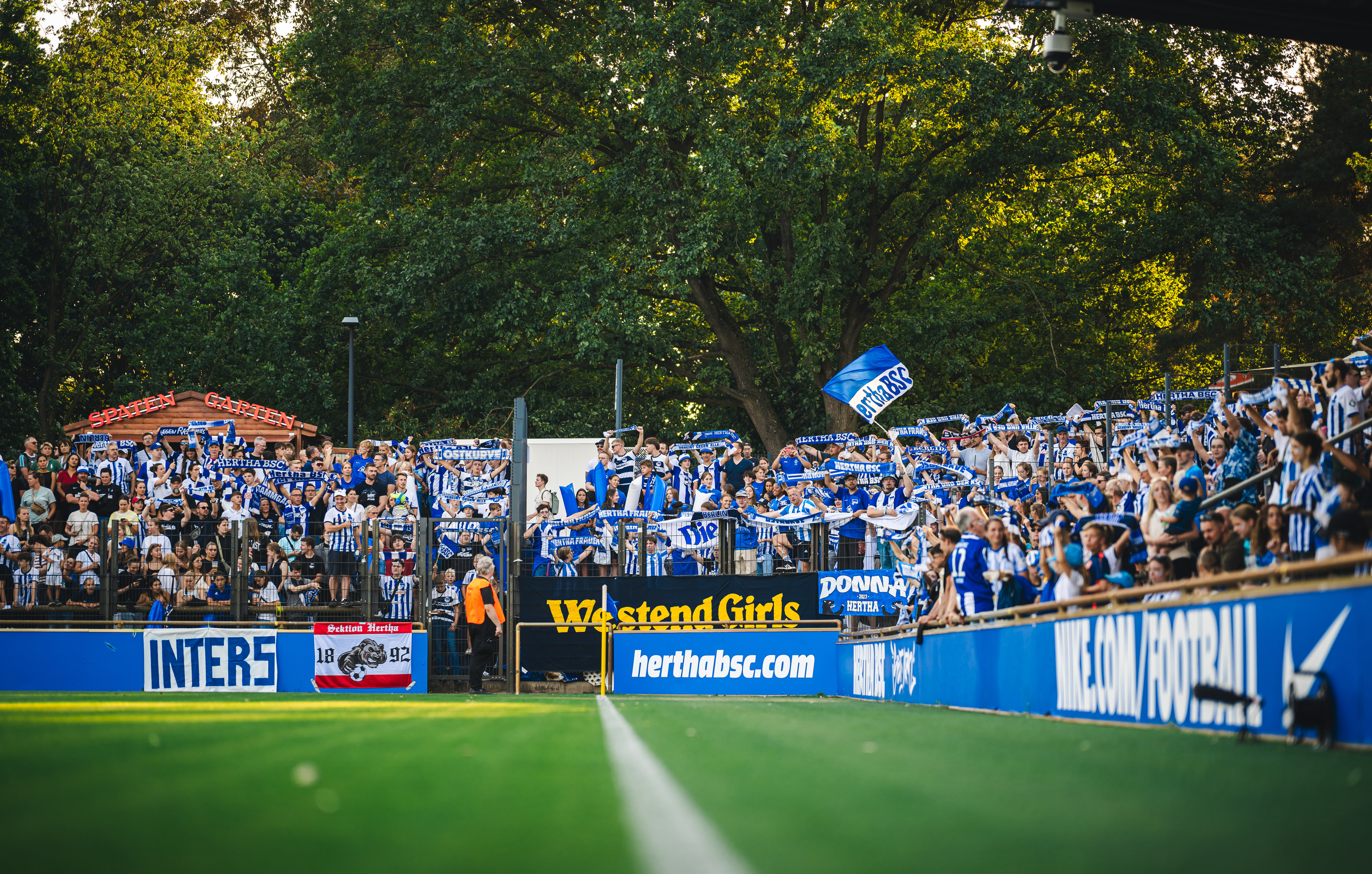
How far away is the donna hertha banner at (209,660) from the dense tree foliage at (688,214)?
1496 centimetres

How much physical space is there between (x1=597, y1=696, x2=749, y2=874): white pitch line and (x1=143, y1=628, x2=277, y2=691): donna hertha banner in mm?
15669

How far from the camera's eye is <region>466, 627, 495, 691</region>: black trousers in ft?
69.6

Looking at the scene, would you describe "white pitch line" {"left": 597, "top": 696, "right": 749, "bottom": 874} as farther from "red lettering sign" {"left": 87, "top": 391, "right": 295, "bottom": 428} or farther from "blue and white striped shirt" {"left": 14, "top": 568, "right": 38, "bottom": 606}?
"red lettering sign" {"left": 87, "top": 391, "right": 295, "bottom": 428}

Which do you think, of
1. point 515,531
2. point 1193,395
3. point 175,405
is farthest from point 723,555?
point 175,405

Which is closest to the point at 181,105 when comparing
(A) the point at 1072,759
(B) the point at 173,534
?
(B) the point at 173,534

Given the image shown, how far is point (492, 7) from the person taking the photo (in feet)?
127

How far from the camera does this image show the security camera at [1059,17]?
9.91m

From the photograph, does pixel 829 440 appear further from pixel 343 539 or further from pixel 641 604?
pixel 343 539

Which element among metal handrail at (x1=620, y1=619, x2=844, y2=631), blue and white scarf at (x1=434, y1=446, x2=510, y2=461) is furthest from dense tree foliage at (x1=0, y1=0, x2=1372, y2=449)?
metal handrail at (x1=620, y1=619, x2=844, y2=631)

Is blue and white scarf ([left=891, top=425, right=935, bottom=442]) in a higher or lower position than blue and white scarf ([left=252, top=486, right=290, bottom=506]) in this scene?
higher

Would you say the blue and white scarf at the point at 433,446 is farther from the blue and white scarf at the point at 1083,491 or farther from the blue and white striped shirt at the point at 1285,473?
the blue and white striped shirt at the point at 1285,473

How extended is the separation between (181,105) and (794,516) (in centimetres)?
3280

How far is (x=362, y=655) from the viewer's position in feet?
73.0

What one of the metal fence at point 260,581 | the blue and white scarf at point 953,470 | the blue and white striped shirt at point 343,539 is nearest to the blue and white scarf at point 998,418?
the blue and white scarf at point 953,470
